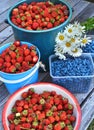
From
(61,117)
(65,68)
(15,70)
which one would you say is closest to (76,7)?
(65,68)

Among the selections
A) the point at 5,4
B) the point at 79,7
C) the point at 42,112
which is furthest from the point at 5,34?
the point at 42,112

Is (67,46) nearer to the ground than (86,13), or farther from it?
farther from it

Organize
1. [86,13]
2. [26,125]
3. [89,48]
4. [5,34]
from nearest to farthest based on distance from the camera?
[26,125] → [89,48] → [5,34] → [86,13]

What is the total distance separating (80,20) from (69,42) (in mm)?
516

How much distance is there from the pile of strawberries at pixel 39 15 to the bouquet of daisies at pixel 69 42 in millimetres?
78

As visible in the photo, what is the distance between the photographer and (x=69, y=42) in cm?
134

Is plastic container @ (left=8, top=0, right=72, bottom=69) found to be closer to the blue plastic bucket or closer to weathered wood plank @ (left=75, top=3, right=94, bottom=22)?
the blue plastic bucket

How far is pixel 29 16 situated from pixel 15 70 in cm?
31

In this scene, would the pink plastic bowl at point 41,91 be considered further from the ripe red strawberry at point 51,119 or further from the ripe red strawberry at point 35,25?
the ripe red strawberry at point 35,25

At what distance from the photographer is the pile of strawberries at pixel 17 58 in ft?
4.14

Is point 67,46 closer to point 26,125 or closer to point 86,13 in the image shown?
point 26,125

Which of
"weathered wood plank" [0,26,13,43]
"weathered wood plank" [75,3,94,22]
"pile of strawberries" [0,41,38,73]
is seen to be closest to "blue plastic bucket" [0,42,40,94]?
"pile of strawberries" [0,41,38,73]

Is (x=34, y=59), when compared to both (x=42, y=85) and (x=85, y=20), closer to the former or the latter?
(x=42, y=85)

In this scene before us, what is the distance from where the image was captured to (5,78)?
1288 mm
